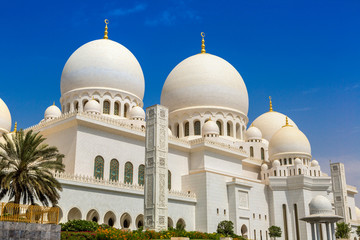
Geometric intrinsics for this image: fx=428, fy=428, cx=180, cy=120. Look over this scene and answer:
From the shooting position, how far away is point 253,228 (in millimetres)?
31562

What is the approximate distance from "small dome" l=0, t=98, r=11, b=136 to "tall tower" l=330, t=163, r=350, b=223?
30.9 metres

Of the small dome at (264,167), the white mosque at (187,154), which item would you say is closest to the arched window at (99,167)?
the white mosque at (187,154)

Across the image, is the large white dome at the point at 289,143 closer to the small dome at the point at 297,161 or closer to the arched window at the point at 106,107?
the small dome at the point at 297,161

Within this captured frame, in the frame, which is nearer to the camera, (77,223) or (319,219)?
(77,223)

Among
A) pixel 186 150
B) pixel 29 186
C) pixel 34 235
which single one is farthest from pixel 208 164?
pixel 34 235

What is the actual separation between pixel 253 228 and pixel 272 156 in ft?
25.0

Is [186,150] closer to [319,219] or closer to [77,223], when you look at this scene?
[319,219]

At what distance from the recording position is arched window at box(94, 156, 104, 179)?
2673 centimetres

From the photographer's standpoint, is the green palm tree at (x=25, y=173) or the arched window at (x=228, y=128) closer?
the green palm tree at (x=25, y=173)

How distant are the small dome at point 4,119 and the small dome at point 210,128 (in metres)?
16.3

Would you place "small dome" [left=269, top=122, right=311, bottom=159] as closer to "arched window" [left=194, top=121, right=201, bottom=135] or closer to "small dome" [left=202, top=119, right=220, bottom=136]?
"small dome" [left=202, top=119, right=220, bottom=136]

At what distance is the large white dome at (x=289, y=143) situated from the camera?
35938mm

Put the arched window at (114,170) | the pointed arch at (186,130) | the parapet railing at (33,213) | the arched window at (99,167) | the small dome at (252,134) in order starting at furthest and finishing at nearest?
the small dome at (252,134) < the pointed arch at (186,130) < the arched window at (114,170) < the arched window at (99,167) < the parapet railing at (33,213)

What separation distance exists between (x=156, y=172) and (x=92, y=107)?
1221 cm
